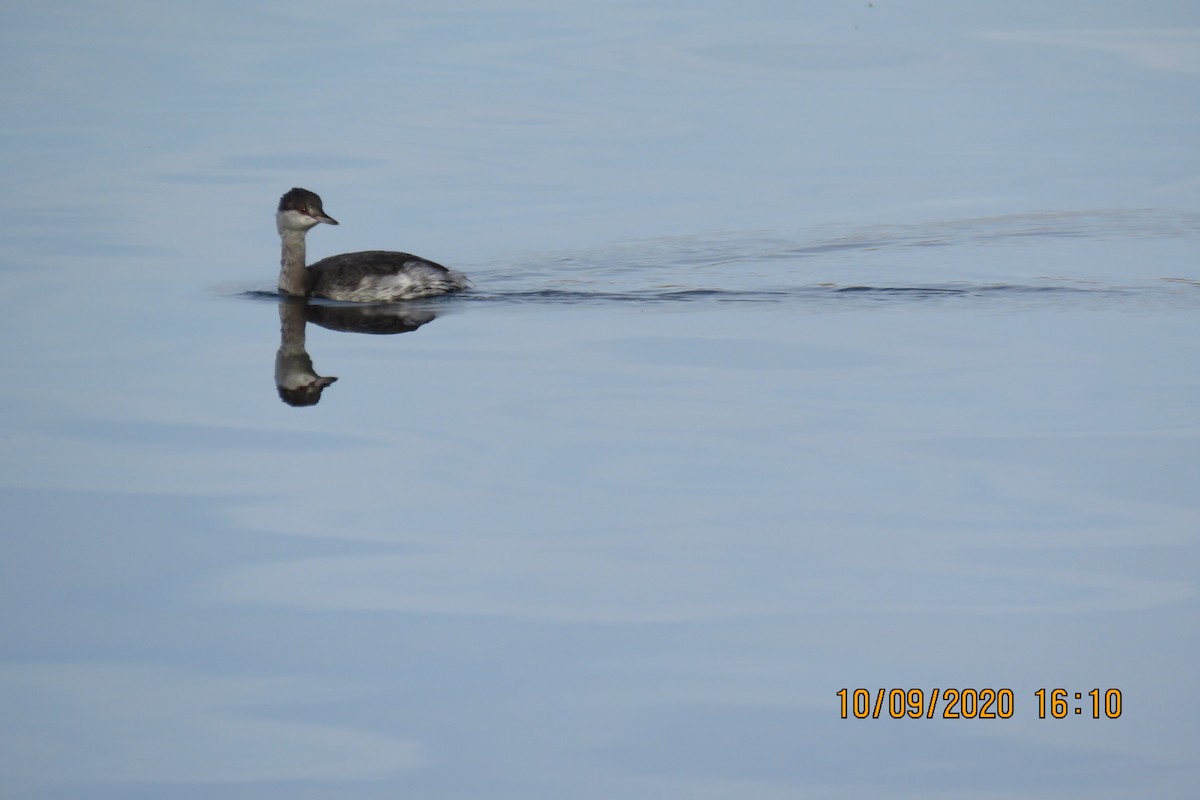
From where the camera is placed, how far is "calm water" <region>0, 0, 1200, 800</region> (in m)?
6.77

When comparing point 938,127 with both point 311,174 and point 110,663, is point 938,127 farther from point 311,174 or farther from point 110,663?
point 110,663

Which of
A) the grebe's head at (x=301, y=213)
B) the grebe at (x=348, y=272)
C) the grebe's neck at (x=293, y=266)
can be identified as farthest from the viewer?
the grebe's head at (x=301, y=213)

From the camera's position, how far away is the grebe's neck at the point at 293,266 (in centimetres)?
1460

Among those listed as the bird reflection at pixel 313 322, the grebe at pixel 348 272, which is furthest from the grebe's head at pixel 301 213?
the bird reflection at pixel 313 322

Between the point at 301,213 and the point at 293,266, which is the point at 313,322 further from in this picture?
the point at 301,213

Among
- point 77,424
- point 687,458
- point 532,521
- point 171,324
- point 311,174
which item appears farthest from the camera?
point 311,174

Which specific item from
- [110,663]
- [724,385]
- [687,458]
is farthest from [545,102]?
[110,663]

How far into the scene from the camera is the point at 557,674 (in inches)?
277

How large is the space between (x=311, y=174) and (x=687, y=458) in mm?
10515

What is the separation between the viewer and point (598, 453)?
9594mm
